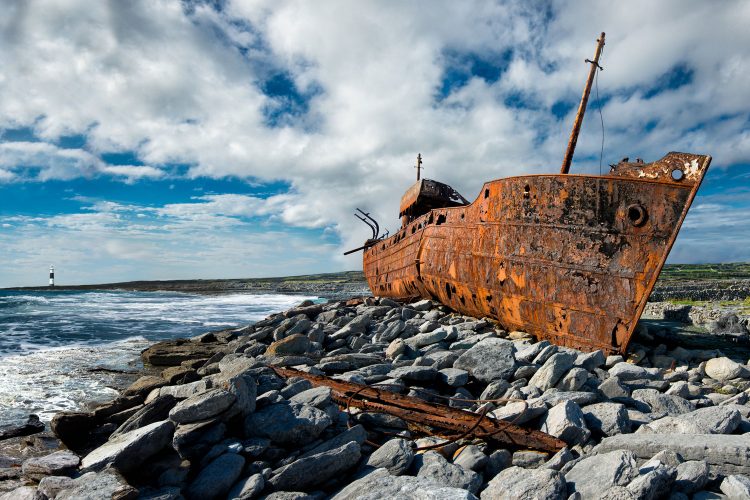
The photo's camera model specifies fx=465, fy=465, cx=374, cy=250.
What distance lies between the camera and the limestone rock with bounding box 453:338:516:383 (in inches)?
191

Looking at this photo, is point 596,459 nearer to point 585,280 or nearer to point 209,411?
point 209,411

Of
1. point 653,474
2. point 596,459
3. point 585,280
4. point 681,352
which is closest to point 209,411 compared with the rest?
point 596,459

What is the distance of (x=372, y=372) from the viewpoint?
16.9ft

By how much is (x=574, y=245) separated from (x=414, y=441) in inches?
162

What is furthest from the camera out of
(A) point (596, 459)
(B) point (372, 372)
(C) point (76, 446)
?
(B) point (372, 372)

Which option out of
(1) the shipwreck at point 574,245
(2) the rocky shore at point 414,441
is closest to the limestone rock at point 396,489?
(2) the rocky shore at point 414,441

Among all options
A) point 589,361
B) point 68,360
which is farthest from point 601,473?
point 68,360

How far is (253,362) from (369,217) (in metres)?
13.9

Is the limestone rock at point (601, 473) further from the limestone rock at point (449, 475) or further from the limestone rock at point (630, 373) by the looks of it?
the limestone rock at point (630, 373)

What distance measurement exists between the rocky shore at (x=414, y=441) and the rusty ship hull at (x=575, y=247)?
1090mm

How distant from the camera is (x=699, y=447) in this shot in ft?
9.11

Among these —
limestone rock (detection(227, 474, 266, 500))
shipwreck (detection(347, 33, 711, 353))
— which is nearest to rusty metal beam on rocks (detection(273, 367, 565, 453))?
limestone rock (detection(227, 474, 266, 500))

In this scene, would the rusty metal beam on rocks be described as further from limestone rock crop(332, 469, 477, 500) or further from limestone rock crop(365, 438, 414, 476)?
limestone rock crop(332, 469, 477, 500)

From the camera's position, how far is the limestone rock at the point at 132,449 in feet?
9.92
